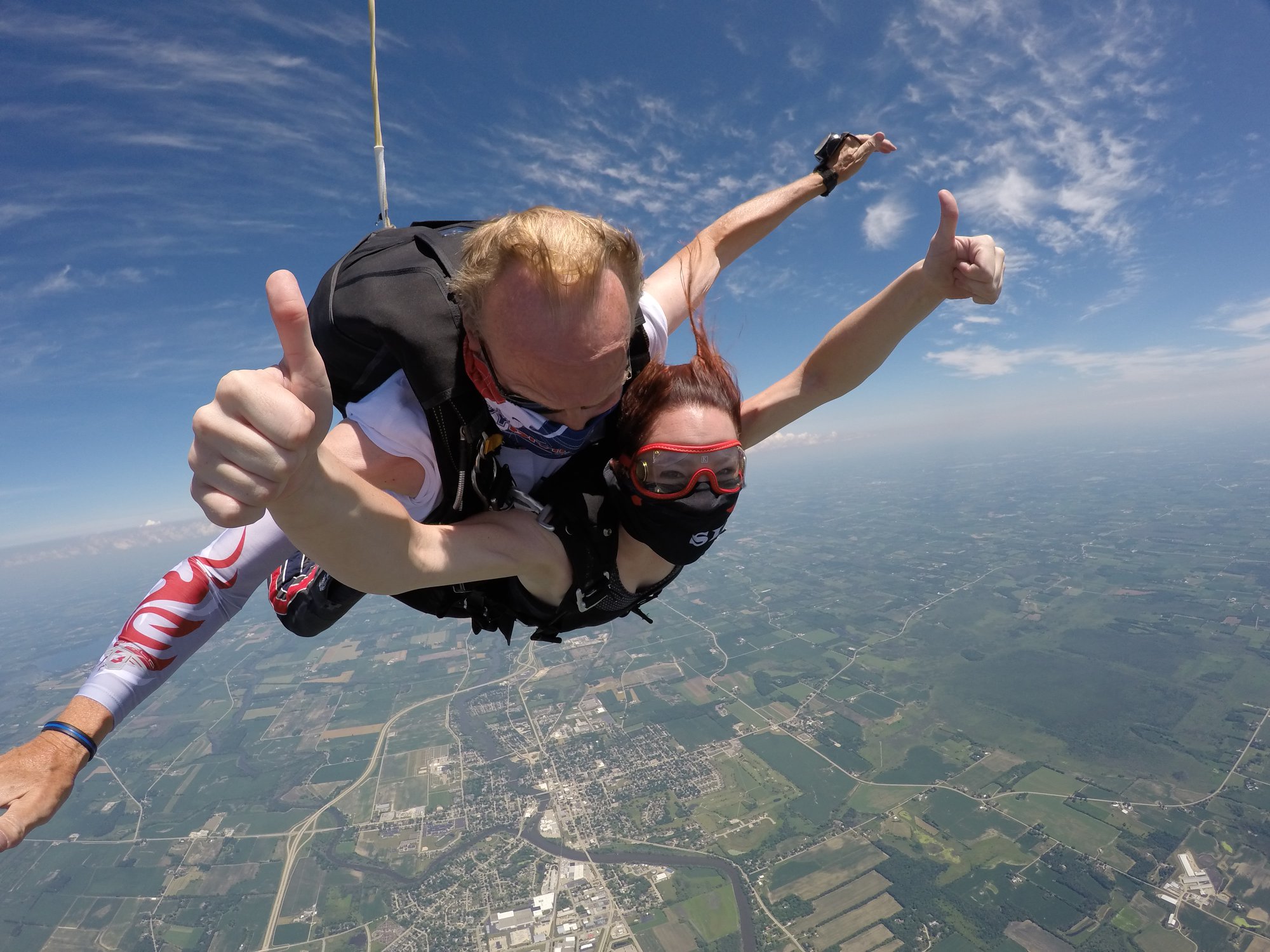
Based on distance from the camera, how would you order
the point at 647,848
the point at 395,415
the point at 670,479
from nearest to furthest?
the point at 395,415
the point at 670,479
the point at 647,848

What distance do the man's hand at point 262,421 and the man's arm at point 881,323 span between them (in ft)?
5.50

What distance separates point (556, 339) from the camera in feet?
3.69

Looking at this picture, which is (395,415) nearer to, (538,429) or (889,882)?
(538,429)

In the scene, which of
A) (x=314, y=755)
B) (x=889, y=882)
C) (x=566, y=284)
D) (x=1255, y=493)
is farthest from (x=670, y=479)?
(x=1255, y=493)

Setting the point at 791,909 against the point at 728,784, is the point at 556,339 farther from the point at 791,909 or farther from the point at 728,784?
the point at 728,784

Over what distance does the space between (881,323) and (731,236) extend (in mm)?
870

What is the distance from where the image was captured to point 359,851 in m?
16.0

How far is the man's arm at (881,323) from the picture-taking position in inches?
61.5

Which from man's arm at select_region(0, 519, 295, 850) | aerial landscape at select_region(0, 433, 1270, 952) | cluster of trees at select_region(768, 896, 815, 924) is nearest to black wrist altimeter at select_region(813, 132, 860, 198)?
man's arm at select_region(0, 519, 295, 850)

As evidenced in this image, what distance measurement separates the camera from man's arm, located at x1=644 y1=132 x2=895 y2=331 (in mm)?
2064

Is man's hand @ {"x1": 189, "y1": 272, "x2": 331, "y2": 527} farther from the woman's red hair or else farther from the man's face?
the woman's red hair

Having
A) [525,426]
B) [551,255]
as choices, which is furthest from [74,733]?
[551,255]

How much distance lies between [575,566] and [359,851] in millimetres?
20322

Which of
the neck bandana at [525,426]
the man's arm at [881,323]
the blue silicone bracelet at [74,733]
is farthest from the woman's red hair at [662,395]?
the blue silicone bracelet at [74,733]
